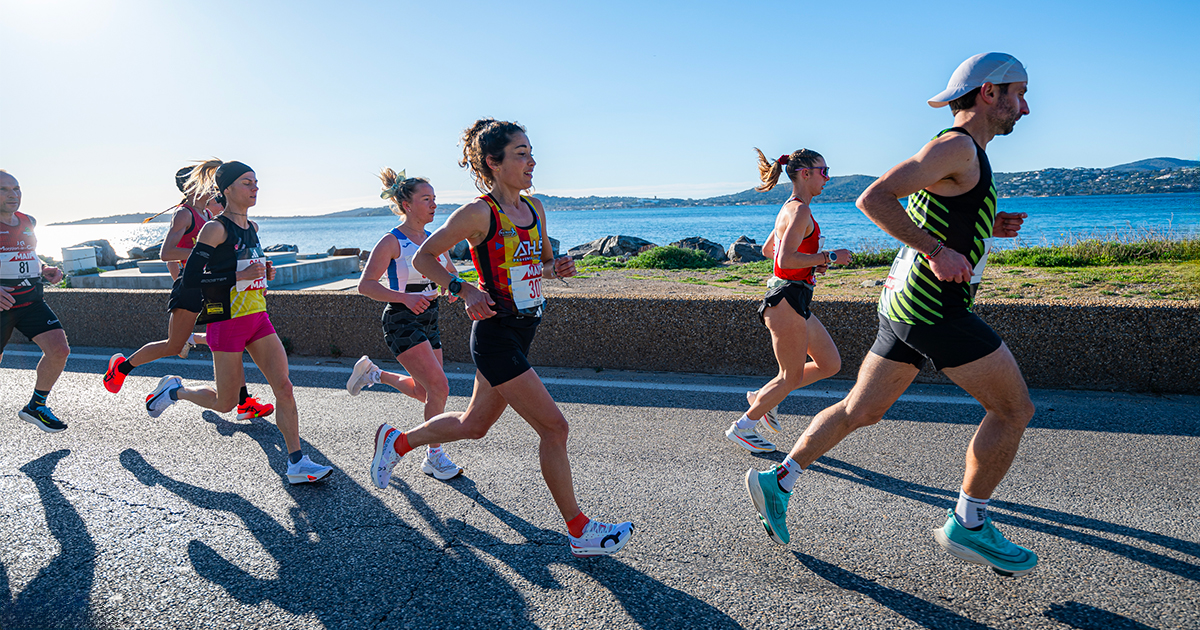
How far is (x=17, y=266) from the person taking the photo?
509 centimetres

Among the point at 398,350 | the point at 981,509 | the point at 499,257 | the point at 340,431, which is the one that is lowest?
the point at 340,431

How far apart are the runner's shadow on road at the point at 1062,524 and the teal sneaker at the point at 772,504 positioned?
0.90 meters

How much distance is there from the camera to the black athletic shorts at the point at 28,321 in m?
5.08

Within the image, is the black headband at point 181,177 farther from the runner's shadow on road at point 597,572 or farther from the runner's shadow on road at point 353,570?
the runner's shadow on road at point 597,572

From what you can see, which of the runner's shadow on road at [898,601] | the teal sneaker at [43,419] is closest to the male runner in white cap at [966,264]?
the runner's shadow on road at [898,601]

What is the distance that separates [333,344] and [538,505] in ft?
15.6

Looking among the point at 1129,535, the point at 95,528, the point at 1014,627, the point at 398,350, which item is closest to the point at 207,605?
the point at 95,528

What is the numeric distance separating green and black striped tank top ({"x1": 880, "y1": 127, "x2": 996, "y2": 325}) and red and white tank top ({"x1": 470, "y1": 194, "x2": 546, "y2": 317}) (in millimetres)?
1610

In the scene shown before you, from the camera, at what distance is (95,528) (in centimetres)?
335

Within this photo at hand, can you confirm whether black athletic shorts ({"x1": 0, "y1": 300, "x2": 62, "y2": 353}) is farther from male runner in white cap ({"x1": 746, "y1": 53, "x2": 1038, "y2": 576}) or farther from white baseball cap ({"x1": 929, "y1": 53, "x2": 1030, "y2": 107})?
white baseball cap ({"x1": 929, "y1": 53, "x2": 1030, "y2": 107})

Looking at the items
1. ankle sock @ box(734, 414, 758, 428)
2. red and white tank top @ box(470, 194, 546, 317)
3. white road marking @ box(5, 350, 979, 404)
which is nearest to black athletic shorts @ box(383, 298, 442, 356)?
red and white tank top @ box(470, 194, 546, 317)

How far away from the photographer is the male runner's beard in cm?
273

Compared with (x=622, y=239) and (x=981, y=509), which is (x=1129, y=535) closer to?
(x=981, y=509)

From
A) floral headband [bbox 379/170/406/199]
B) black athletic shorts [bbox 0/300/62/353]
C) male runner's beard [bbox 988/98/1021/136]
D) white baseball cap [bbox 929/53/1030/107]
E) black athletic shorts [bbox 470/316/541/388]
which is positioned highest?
white baseball cap [bbox 929/53/1030/107]
